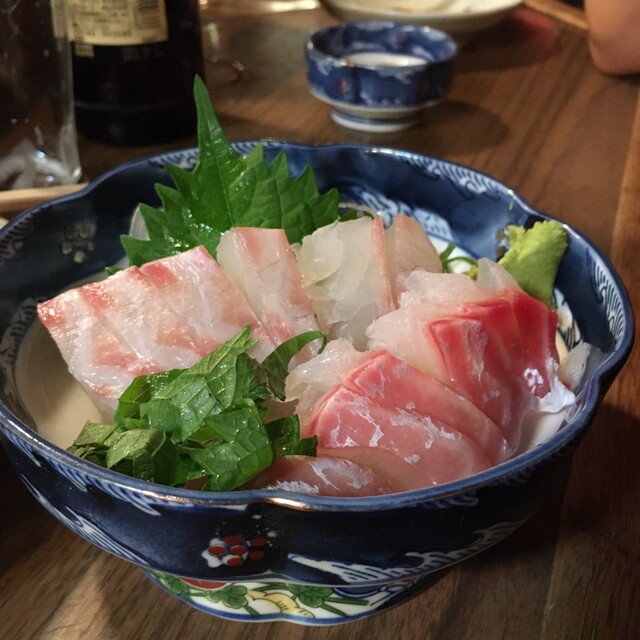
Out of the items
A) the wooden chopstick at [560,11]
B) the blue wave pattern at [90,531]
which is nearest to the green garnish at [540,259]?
the blue wave pattern at [90,531]

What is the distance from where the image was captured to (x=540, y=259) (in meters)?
0.79

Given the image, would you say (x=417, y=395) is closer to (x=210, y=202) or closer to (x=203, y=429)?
(x=203, y=429)

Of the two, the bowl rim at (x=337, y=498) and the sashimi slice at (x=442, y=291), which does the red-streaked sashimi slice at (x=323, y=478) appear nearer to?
the bowl rim at (x=337, y=498)

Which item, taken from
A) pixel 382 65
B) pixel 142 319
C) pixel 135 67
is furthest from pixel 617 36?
pixel 142 319

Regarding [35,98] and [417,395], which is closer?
[417,395]

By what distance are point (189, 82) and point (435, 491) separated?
1.18 meters

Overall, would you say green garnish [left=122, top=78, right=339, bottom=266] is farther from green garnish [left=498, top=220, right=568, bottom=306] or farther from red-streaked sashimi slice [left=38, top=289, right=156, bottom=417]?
green garnish [left=498, top=220, right=568, bottom=306]

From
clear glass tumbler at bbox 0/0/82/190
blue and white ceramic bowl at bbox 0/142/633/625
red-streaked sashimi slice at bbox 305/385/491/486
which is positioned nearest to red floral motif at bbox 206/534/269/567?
blue and white ceramic bowl at bbox 0/142/633/625

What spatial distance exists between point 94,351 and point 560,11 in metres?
2.15

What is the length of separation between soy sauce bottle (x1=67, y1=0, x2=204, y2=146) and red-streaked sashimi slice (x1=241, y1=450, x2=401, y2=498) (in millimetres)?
1040

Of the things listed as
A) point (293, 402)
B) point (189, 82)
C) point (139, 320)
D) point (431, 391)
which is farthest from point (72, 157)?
point (431, 391)

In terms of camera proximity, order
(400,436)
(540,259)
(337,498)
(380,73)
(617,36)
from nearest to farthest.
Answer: (337,498) < (400,436) < (540,259) < (380,73) < (617,36)

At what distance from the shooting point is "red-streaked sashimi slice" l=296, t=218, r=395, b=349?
739mm

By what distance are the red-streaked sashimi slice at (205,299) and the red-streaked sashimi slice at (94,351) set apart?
6 cm
